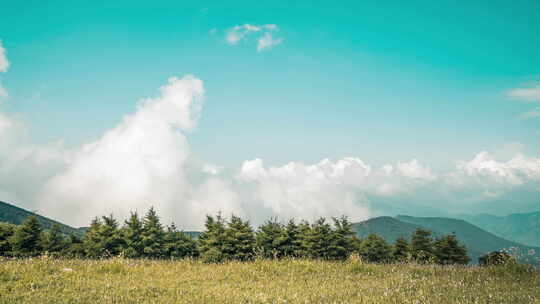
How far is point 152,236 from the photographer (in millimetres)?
33969

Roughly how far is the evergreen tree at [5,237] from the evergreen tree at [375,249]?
41.0 m

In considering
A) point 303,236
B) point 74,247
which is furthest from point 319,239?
point 74,247

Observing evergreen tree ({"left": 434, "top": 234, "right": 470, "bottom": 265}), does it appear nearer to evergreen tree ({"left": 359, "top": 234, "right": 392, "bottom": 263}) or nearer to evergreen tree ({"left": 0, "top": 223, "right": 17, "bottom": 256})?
evergreen tree ({"left": 359, "top": 234, "right": 392, "bottom": 263})

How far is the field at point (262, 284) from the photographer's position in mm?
9945

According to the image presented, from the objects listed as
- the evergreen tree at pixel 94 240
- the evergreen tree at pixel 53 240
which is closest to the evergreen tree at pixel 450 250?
the evergreen tree at pixel 94 240

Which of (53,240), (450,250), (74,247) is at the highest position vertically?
(53,240)

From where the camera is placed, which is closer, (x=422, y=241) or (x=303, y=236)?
(x=303, y=236)

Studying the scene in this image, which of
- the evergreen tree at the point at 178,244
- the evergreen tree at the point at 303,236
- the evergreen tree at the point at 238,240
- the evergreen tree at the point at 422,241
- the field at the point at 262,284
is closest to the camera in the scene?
the field at the point at 262,284

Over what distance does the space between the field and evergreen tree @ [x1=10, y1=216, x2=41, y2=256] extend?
84.1 feet

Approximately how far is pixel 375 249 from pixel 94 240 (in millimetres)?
35965

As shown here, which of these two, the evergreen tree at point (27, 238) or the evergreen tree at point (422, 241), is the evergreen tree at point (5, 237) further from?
the evergreen tree at point (422, 241)

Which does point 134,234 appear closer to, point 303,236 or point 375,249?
point 303,236

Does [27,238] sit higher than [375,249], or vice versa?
[27,238]

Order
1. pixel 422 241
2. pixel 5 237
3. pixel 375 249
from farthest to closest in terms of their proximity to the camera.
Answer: pixel 422 241, pixel 375 249, pixel 5 237
